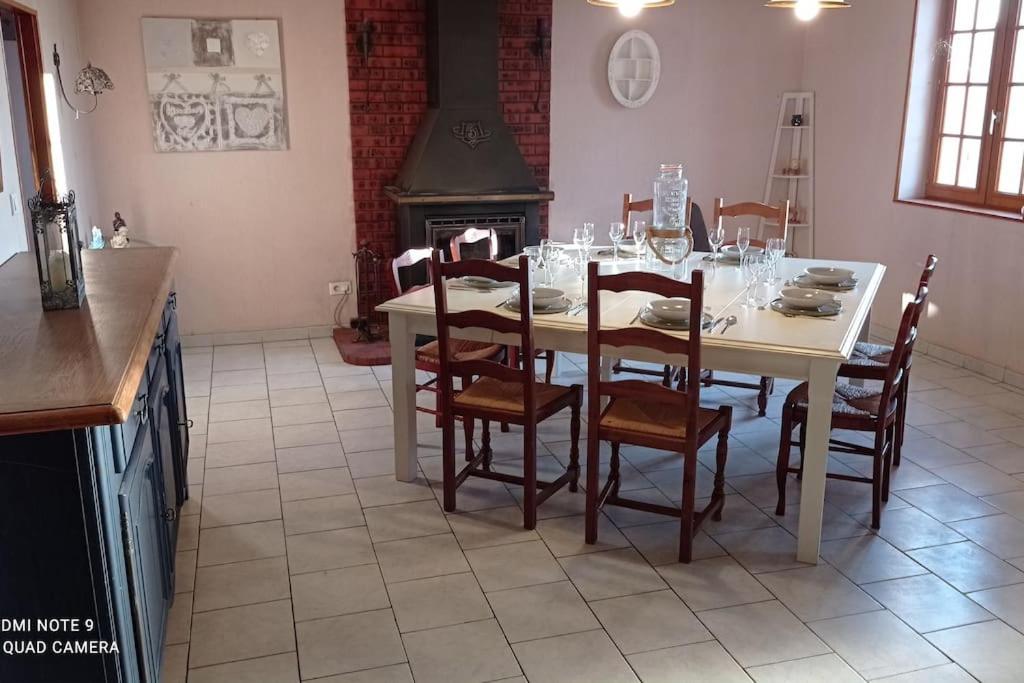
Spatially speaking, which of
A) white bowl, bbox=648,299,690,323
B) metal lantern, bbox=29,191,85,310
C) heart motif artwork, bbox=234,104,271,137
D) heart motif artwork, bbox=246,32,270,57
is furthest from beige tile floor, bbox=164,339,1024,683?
heart motif artwork, bbox=246,32,270,57

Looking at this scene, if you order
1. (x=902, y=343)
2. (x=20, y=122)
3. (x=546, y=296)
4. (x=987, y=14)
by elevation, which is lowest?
(x=902, y=343)

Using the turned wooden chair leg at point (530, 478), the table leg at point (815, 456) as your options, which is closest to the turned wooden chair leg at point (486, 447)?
the turned wooden chair leg at point (530, 478)

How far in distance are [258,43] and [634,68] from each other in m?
2.49

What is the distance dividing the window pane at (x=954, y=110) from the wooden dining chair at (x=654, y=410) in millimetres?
3299

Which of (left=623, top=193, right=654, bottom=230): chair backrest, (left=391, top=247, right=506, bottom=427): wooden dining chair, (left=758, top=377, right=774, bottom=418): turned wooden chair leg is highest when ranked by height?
(left=623, top=193, right=654, bottom=230): chair backrest

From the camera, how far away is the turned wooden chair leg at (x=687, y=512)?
9.84 feet

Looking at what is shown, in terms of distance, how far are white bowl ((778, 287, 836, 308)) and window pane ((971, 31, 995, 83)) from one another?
2.66 meters

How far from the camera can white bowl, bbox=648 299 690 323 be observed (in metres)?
3.04

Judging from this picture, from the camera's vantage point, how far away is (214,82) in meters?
5.45

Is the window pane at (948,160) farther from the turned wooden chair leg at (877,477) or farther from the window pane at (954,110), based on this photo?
the turned wooden chair leg at (877,477)

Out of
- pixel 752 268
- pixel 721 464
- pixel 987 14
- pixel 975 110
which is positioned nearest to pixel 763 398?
pixel 752 268

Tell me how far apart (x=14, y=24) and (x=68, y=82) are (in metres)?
0.83

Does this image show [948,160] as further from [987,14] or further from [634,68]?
[634,68]

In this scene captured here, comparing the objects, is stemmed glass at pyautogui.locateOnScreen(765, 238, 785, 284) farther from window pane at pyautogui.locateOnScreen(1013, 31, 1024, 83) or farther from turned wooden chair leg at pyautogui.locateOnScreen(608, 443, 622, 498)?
window pane at pyautogui.locateOnScreen(1013, 31, 1024, 83)
